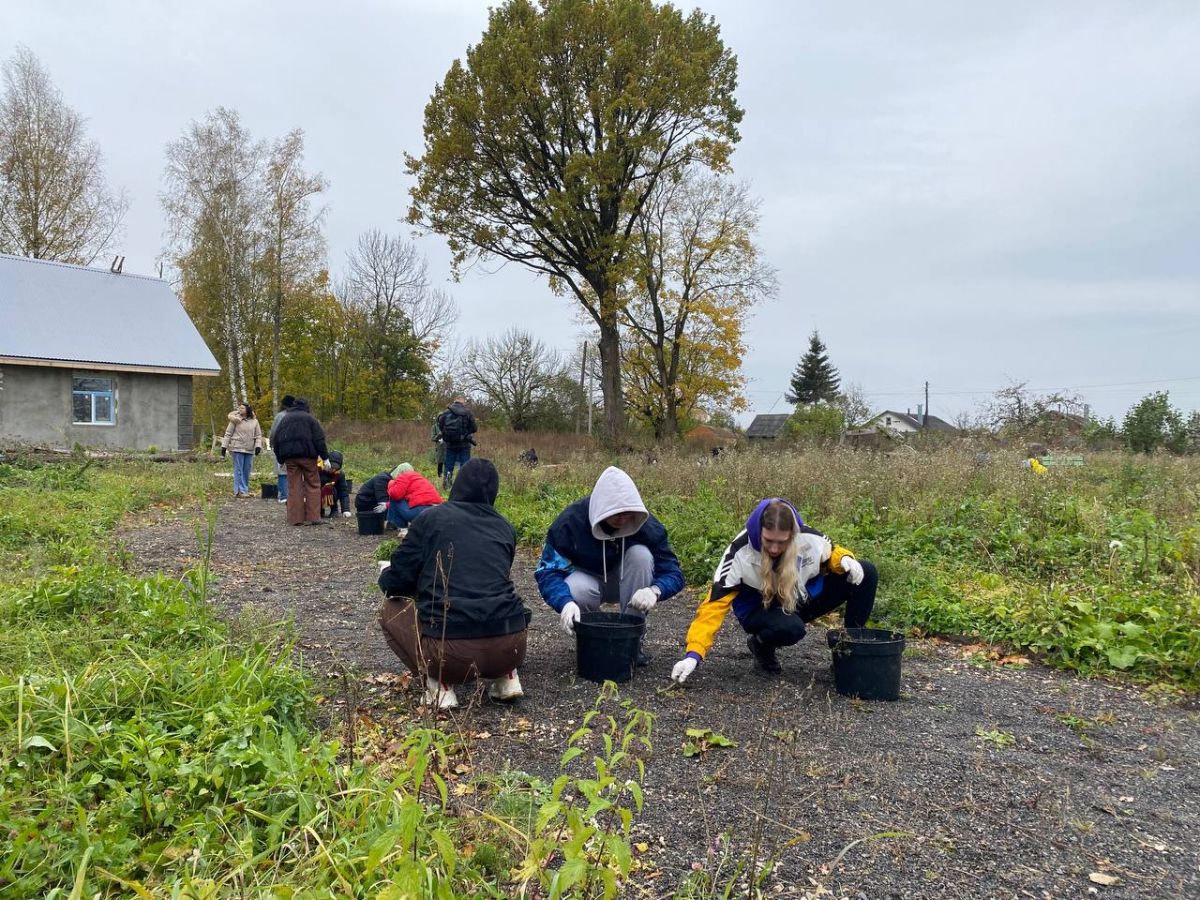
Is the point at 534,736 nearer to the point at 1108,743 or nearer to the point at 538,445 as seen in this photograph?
the point at 1108,743

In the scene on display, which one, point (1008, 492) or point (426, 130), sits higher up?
point (426, 130)

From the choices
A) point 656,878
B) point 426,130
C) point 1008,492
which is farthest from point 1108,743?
point 426,130

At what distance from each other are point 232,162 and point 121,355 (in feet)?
39.1

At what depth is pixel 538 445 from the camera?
26156mm

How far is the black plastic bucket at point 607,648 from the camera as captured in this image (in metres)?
4.07

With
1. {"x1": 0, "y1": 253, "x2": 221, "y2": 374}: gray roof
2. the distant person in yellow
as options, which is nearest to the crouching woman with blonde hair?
the distant person in yellow

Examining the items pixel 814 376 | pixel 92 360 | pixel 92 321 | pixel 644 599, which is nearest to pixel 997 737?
pixel 644 599

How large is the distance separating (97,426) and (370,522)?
49.0 ft

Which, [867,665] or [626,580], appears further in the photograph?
[626,580]

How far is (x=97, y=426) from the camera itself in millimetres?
20266

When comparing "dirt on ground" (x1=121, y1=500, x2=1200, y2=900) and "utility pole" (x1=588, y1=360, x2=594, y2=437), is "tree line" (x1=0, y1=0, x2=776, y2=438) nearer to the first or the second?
"utility pole" (x1=588, y1=360, x2=594, y2=437)

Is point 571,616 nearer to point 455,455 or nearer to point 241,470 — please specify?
point 455,455

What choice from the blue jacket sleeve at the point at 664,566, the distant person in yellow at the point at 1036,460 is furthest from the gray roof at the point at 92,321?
the blue jacket sleeve at the point at 664,566

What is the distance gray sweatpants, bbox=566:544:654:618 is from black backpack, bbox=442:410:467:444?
802 centimetres
